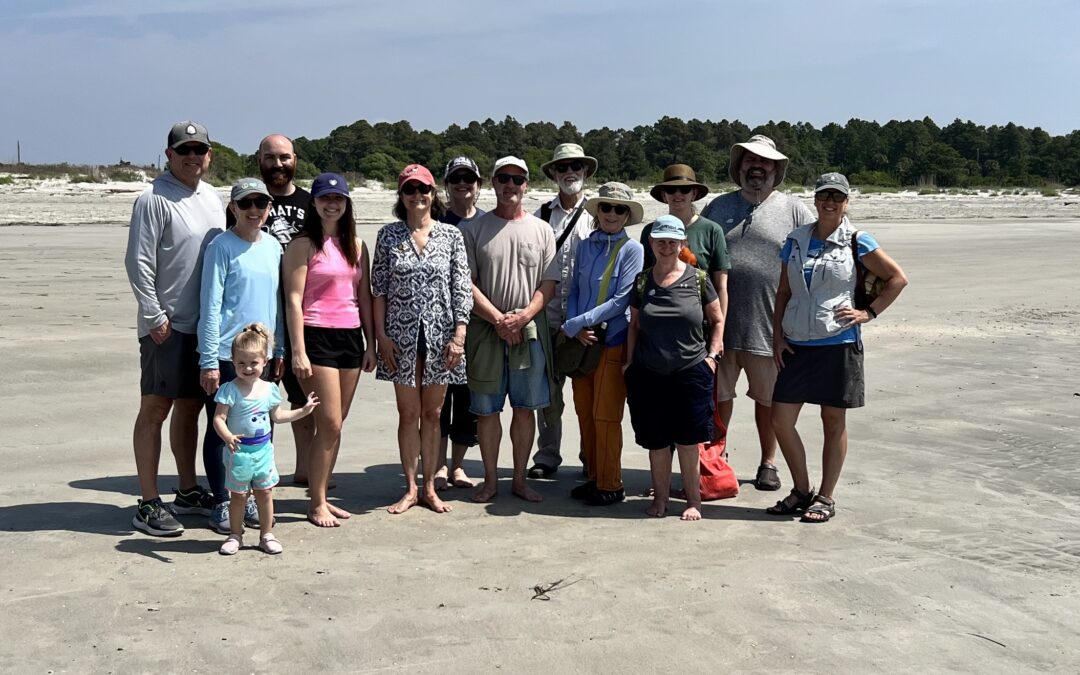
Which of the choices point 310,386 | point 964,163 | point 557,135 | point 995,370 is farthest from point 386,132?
point 310,386

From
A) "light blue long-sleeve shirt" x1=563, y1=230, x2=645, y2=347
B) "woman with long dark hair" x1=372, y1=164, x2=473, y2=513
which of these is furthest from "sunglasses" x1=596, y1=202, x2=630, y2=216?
"woman with long dark hair" x1=372, y1=164, x2=473, y2=513

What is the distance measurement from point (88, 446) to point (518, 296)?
363 cm

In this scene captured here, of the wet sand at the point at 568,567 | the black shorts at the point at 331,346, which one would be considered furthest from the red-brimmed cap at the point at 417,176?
the wet sand at the point at 568,567

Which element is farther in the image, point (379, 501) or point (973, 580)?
point (379, 501)

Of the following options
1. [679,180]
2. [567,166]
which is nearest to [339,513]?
[567,166]

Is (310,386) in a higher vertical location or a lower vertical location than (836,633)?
higher

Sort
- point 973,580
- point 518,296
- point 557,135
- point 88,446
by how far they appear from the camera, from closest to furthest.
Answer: point 973,580
point 518,296
point 88,446
point 557,135

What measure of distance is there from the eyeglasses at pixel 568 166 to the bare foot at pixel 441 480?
7.09 ft

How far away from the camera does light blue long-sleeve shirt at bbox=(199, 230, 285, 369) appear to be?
5.90m

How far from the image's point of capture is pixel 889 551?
607 cm

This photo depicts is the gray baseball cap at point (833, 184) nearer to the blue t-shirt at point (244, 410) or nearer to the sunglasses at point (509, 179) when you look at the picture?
the sunglasses at point (509, 179)

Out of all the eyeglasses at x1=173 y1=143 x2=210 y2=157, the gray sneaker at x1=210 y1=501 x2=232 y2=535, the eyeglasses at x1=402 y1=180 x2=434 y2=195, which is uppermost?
the eyeglasses at x1=173 y1=143 x2=210 y2=157

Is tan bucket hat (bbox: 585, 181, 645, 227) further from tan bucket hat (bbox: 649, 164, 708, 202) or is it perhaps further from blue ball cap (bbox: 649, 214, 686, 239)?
blue ball cap (bbox: 649, 214, 686, 239)

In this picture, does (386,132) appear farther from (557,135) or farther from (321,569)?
(321,569)
